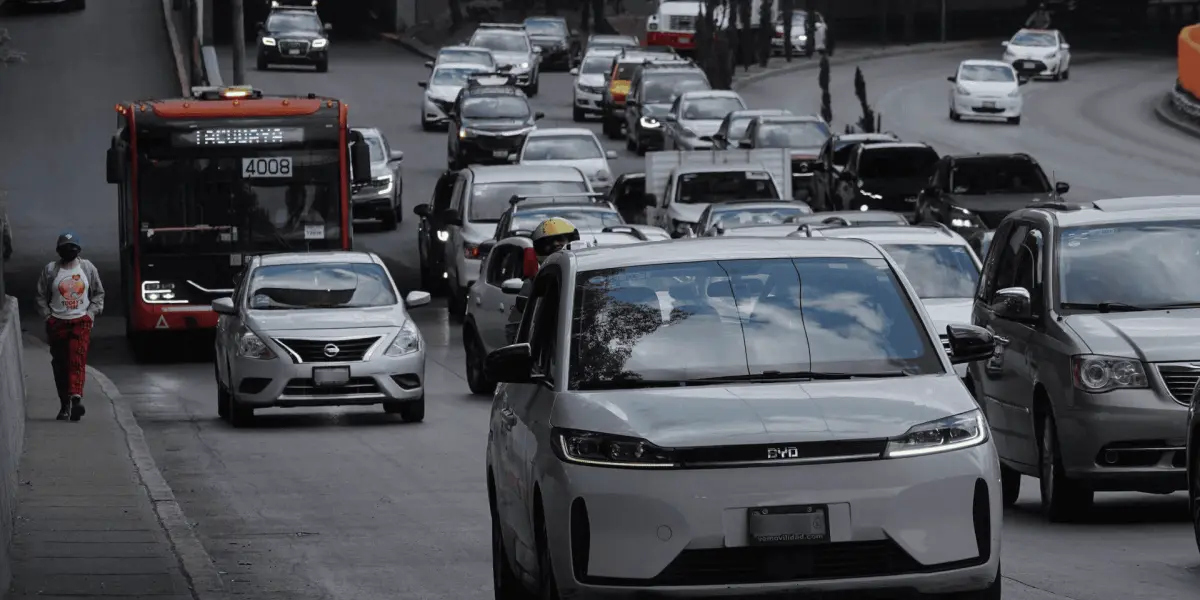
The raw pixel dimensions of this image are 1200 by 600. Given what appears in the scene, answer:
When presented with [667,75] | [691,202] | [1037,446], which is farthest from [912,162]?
[1037,446]

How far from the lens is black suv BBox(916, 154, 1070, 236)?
32.3 metres

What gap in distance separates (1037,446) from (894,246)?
23.2ft

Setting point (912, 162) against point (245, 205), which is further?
point (912, 162)

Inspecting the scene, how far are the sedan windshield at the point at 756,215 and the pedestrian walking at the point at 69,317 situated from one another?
1132cm

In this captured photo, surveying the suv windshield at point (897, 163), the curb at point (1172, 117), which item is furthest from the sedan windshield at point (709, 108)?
the curb at point (1172, 117)

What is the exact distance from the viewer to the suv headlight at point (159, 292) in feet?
88.7

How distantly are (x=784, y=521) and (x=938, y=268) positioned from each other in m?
12.3

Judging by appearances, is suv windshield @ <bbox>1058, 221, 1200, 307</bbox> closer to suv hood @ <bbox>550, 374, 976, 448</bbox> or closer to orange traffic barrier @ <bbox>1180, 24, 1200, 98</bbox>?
suv hood @ <bbox>550, 374, 976, 448</bbox>

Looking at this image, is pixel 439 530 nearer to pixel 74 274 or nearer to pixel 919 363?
pixel 919 363

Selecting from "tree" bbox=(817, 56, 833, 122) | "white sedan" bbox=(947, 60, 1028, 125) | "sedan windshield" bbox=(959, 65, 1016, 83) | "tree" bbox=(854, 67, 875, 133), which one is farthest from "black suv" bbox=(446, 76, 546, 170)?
"sedan windshield" bbox=(959, 65, 1016, 83)

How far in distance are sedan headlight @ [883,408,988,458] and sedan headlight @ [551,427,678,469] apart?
31.0 inches

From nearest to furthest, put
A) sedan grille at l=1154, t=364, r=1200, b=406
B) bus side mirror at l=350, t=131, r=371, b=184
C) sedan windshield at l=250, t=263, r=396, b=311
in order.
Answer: sedan grille at l=1154, t=364, r=1200, b=406
sedan windshield at l=250, t=263, r=396, b=311
bus side mirror at l=350, t=131, r=371, b=184

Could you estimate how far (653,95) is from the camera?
5281 centimetres

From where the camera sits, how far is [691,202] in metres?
34.6
